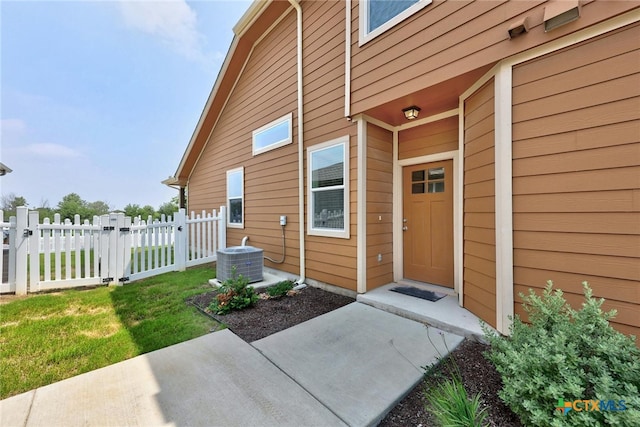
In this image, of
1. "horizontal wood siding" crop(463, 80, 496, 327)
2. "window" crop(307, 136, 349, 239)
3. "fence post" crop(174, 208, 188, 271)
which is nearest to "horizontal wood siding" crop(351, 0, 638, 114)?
"horizontal wood siding" crop(463, 80, 496, 327)

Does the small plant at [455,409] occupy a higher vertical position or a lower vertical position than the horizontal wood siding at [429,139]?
lower

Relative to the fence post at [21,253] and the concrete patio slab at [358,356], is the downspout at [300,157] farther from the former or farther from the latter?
the fence post at [21,253]

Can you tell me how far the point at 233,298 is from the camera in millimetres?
3438

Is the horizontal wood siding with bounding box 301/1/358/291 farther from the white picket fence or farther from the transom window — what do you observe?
the white picket fence

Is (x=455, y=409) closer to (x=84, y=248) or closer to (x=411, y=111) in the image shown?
(x=411, y=111)

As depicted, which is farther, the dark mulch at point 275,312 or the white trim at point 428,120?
the white trim at point 428,120

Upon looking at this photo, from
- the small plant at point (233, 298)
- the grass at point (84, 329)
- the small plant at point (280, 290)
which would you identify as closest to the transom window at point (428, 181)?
the small plant at point (280, 290)

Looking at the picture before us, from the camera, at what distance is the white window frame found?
3.04 metres

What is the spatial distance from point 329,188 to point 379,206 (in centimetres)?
90

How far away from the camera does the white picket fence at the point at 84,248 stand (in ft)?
12.9

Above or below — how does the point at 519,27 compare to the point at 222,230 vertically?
above

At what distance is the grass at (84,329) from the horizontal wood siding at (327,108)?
1.97 meters

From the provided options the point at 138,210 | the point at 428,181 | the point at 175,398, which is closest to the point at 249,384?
the point at 175,398

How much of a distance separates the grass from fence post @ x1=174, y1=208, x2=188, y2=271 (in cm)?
141
